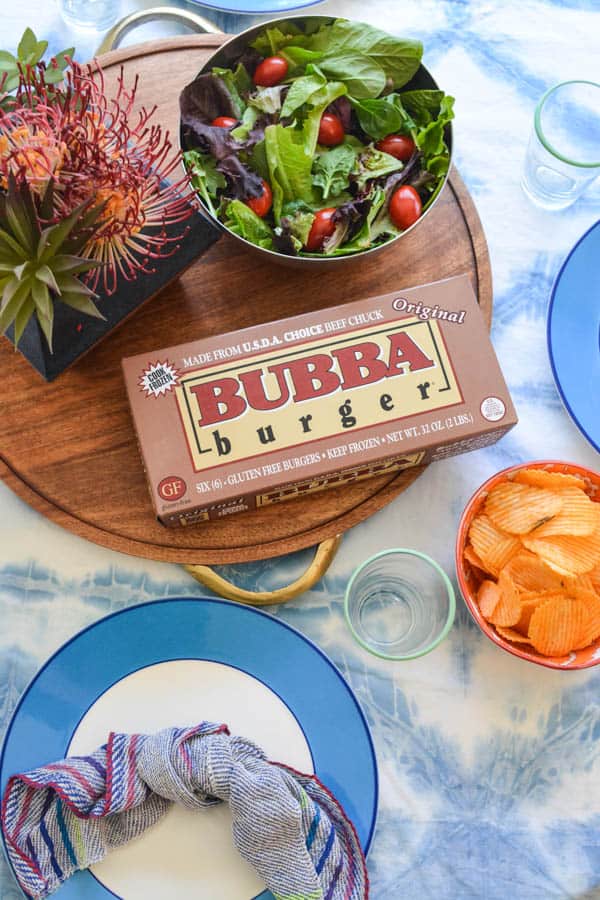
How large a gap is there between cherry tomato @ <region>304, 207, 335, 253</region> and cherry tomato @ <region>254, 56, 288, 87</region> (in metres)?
0.17

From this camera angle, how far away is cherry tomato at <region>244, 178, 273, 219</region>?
102cm

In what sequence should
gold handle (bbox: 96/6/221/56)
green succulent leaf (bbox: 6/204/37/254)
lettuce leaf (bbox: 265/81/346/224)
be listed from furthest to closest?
gold handle (bbox: 96/6/221/56), lettuce leaf (bbox: 265/81/346/224), green succulent leaf (bbox: 6/204/37/254)

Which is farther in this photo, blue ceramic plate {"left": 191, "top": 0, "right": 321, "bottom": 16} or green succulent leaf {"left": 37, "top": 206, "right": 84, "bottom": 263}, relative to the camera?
blue ceramic plate {"left": 191, "top": 0, "right": 321, "bottom": 16}

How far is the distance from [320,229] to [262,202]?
0.24ft

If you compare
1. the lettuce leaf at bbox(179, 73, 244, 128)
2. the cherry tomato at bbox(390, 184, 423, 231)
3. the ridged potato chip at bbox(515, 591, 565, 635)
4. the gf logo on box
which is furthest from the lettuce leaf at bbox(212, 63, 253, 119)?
the ridged potato chip at bbox(515, 591, 565, 635)

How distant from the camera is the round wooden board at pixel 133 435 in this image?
1.03m

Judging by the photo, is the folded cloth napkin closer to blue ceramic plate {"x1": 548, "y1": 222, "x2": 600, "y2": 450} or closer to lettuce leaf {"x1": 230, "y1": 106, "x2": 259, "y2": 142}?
blue ceramic plate {"x1": 548, "y1": 222, "x2": 600, "y2": 450}

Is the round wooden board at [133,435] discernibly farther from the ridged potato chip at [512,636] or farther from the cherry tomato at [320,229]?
the ridged potato chip at [512,636]

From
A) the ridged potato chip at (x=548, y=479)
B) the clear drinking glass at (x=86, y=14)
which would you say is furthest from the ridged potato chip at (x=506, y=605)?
the clear drinking glass at (x=86, y=14)

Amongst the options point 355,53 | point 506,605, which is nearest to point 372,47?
point 355,53

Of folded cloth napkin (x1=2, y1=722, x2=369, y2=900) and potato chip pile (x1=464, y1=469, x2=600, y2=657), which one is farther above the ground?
potato chip pile (x1=464, y1=469, x2=600, y2=657)

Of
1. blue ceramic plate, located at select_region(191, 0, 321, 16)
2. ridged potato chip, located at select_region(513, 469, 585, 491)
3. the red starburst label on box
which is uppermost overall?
blue ceramic plate, located at select_region(191, 0, 321, 16)

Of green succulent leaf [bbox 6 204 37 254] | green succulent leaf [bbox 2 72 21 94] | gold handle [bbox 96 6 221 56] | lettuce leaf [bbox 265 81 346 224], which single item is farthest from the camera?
gold handle [bbox 96 6 221 56]

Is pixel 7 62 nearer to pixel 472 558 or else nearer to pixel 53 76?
pixel 53 76
